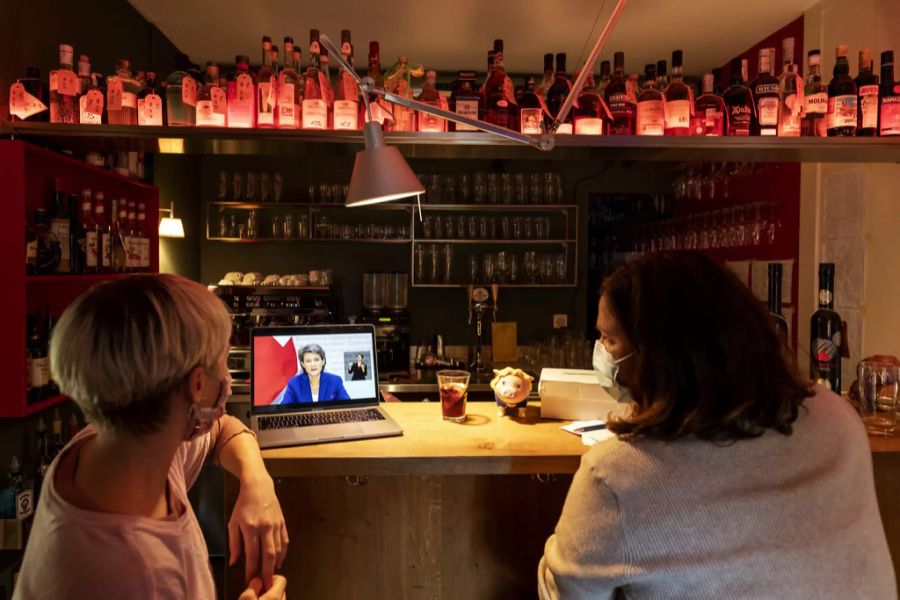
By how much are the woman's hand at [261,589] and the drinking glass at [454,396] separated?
2.78 ft

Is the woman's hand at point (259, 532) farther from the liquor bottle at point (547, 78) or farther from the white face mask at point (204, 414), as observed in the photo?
the liquor bottle at point (547, 78)

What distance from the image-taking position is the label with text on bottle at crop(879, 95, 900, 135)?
7.00 ft

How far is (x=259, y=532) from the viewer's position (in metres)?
1.25

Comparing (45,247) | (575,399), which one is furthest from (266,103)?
(575,399)

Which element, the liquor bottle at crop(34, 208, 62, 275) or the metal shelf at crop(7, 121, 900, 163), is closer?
the metal shelf at crop(7, 121, 900, 163)

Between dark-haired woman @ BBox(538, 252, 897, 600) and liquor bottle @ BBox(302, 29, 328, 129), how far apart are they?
137cm

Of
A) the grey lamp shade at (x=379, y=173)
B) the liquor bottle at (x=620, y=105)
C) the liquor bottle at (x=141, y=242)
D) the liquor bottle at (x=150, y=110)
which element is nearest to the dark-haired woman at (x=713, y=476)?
the grey lamp shade at (x=379, y=173)

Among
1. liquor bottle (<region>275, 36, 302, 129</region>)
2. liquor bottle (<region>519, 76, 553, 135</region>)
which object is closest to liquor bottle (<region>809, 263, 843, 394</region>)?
liquor bottle (<region>519, 76, 553, 135</region>)

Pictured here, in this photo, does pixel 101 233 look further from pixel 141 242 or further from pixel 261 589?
pixel 261 589

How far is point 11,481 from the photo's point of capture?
2.21m

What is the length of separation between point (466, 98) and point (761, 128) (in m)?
A: 1.07

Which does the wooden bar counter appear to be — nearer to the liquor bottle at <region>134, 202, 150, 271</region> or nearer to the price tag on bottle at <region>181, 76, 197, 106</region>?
the price tag on bottle at <region>181, 76, 197, 106</region>

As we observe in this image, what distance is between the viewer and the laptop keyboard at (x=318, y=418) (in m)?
1.83

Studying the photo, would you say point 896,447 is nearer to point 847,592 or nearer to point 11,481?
point 847,592
